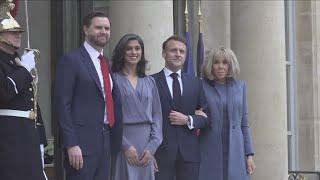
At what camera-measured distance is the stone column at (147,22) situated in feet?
26.2

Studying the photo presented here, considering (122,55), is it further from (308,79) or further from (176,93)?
(308,79)

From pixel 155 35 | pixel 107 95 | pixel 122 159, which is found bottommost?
pixel 122 159

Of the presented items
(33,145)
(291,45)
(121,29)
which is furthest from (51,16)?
(33,145)

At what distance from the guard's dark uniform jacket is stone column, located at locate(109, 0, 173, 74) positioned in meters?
2.60

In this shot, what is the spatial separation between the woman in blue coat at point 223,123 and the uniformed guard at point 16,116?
171cm

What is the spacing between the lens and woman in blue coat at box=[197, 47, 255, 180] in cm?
676

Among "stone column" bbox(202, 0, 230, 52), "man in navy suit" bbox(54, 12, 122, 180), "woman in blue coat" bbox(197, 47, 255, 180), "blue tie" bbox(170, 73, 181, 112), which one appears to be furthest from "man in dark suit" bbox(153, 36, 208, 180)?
"stone column" bbox(202, 0, 230, 52)

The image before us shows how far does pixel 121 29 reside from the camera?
809cm

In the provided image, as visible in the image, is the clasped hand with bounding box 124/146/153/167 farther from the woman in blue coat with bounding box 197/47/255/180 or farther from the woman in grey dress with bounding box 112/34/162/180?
the woman in blue coat with bounding box 197/47/255/180

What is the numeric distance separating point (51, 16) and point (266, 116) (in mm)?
3126

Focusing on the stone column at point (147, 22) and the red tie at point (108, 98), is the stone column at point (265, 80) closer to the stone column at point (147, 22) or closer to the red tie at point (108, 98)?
the stone column at point (147, 22)

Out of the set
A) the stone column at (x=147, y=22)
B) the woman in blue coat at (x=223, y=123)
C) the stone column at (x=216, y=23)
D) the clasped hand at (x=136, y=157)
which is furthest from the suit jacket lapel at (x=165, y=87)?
the stone column at (x=216, y=23)

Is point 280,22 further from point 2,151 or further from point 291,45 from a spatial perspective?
point 2,151

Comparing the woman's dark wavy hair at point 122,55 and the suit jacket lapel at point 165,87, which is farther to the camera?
the suit jacket lapel at point 165,87
